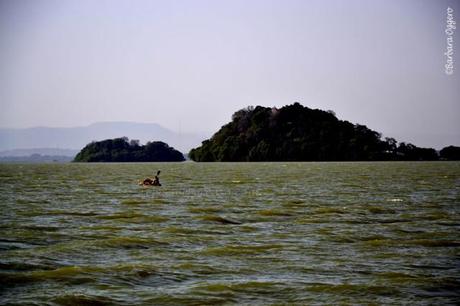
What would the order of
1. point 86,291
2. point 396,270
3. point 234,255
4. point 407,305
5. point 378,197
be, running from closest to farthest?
point 407,305
point 86,291
point 396,270
point 234,255
point 378,197

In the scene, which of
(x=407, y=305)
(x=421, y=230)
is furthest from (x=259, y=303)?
(x=421, y=230)

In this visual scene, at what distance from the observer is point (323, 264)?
13.8 m

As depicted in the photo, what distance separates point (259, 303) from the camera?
10547 millimetres

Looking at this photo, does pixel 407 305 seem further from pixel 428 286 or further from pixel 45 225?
pixel 45 225

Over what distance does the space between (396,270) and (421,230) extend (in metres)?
6.75

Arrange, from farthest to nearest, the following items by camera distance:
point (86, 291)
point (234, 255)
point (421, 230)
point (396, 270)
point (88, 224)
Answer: point (88, 224) → point (421, 230) → point (234, 255) → point (396, 270) → point (86, 291)

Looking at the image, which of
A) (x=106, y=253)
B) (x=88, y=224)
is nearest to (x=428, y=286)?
(x=106, y=253)

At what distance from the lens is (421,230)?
19.5m

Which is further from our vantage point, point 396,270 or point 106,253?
point 106,253

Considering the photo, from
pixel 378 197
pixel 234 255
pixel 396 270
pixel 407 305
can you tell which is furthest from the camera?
pixel 378 197

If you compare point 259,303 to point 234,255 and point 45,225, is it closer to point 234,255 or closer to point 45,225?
point 234,255

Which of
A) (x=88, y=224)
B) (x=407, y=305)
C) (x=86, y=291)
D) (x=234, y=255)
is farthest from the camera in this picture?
(x=88, y=224)

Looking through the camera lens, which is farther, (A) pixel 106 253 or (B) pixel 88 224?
(B) pixel 88 224

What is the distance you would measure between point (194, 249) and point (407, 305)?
6.73 metres
